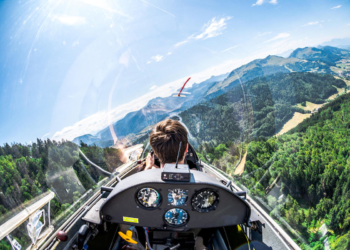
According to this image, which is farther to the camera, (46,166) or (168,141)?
(46,166)

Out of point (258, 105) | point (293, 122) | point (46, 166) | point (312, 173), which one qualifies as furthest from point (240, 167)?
point (46, 166)

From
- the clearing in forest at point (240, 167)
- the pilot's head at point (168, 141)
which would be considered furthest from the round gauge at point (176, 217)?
the clearing in forest at point (240, 167)

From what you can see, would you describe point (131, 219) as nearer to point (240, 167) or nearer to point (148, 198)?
point (148, 198)

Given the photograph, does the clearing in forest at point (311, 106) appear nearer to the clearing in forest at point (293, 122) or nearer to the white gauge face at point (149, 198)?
the clearing in forest at point (293, 122)

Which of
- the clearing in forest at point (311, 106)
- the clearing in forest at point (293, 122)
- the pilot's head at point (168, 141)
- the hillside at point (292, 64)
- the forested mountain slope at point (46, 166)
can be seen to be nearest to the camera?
the pilot's head at point (168, 141)

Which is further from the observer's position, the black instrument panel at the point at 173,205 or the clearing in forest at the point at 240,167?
the clearing in forest at the point at 240,167

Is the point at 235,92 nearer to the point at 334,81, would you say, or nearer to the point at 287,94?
the point at 287,94

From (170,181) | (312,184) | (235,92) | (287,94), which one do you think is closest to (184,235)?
(170,181)
